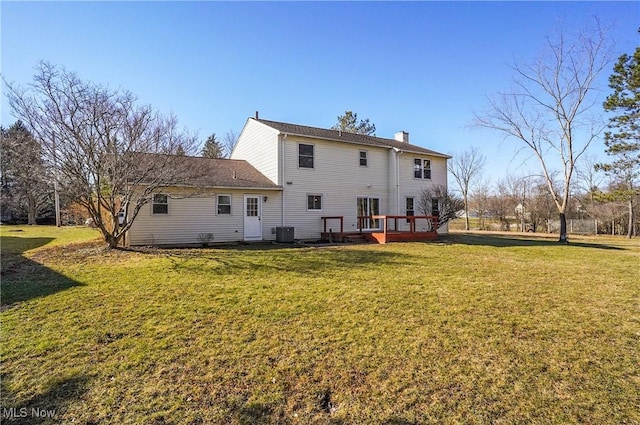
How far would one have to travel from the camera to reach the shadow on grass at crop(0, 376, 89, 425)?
265 cm

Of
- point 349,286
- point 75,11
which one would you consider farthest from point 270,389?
point 75,11

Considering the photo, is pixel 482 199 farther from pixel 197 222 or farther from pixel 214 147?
pixel 197 222

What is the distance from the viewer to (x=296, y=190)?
16.1 m

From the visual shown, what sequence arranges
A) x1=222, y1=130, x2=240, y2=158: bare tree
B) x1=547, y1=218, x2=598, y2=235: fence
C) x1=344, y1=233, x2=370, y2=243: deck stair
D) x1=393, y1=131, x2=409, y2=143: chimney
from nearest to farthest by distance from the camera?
x1=344, y1=233, x2=370, y2=243: deck stair, x1=393, y1=131, x2=409, y2=143: chimney, x1=547, y1=218, x2=598, y2=235: fence, x1=222, y1=130, x2=240, y2=158: bare tree

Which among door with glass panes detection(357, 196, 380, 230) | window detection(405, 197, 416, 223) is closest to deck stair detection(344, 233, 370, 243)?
door with glass panes detection(357, 196, 380, 230)

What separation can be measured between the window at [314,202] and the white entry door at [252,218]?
258 cm

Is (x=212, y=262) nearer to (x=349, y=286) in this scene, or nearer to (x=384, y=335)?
(x=349, y=286)

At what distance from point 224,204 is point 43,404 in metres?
12.1

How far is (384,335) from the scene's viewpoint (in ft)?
13.8

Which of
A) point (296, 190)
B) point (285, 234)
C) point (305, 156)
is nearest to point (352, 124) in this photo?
point (305, 156)

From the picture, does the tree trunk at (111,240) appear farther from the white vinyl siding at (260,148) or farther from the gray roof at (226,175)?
the white vinyl siding at (260,148)

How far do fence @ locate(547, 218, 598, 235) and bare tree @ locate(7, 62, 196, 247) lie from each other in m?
30.8
